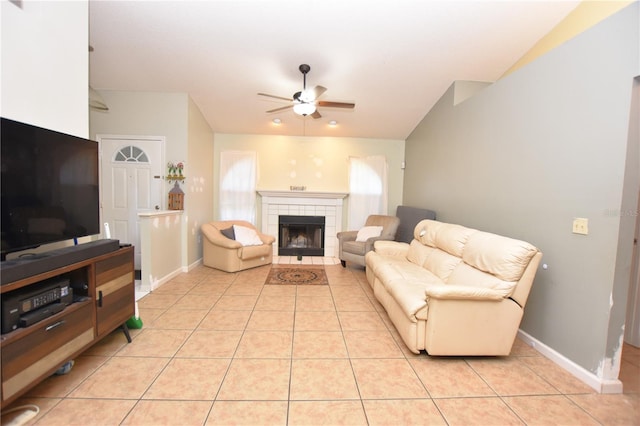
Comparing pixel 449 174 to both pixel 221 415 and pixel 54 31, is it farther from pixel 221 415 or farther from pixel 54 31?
pixel 54 31

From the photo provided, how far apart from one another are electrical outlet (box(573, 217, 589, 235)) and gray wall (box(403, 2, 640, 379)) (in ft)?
0.10

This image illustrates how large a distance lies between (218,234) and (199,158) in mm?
1371

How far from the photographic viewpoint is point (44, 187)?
154 centimetres

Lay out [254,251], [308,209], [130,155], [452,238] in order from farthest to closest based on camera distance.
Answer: [308,209] < [254,251] < [130,155] < [452,238]

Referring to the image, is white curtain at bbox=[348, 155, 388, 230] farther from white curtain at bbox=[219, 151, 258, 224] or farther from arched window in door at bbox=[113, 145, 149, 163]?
arched window in door at bbox=[113, 145, 149, 163]

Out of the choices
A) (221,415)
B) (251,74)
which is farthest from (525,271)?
(251,74)

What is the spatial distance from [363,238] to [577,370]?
3.05 metres

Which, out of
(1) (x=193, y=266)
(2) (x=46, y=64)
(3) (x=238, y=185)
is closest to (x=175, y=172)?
(3) (x=238, y=185)

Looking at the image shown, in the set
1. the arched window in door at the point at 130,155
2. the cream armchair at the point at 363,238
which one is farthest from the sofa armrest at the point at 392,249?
the arched window in door at the point at 130,155

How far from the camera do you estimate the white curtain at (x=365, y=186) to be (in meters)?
5.32

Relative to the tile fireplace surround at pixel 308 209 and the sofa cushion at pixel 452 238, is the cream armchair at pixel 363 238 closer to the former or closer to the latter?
the tile fireplace surround at pixel 308 209

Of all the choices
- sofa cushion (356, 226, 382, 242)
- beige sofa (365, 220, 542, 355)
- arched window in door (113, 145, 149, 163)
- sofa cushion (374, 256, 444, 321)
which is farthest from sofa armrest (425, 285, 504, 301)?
arched window in door (113, 145, 149, 163)

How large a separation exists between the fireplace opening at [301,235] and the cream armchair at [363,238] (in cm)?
82

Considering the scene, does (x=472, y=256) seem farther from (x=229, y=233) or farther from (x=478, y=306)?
(x=229, y=233)
